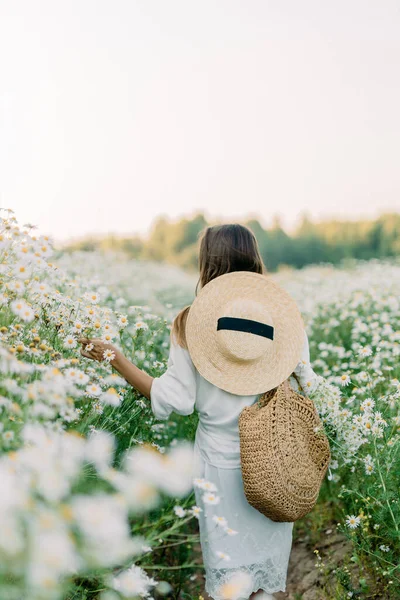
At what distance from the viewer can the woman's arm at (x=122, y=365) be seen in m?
2.67

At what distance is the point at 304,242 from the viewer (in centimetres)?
4206

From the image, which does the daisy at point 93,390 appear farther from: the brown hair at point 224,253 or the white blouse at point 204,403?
the brown hair at point 224,253

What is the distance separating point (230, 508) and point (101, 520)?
4.22ft

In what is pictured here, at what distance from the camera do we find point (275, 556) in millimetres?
2801

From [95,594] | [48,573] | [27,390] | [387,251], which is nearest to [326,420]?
[95,594]

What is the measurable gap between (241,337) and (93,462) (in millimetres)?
835

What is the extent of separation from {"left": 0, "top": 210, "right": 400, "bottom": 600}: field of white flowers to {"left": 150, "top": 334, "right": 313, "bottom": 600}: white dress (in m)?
0.18

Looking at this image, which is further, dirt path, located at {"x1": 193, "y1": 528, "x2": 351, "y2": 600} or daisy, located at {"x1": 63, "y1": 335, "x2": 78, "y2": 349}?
dirt path, located at {"x1": 193, "y1": 528, "x2": 351, "y2": 600}

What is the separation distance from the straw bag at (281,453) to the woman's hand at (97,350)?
0.62 metres

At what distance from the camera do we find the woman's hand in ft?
8.70

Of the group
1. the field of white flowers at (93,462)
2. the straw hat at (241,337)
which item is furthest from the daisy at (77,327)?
the straw hat at (241,337)

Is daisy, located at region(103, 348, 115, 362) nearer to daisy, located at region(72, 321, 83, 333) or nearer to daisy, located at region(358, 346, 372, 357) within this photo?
daisy, located at region(72, 321, 83, 333)

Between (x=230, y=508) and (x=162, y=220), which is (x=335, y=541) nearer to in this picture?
(x=230, y=508)

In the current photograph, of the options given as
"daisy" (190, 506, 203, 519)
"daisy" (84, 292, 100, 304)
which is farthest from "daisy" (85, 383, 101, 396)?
"daisy" (190, 506, 203, 519)
